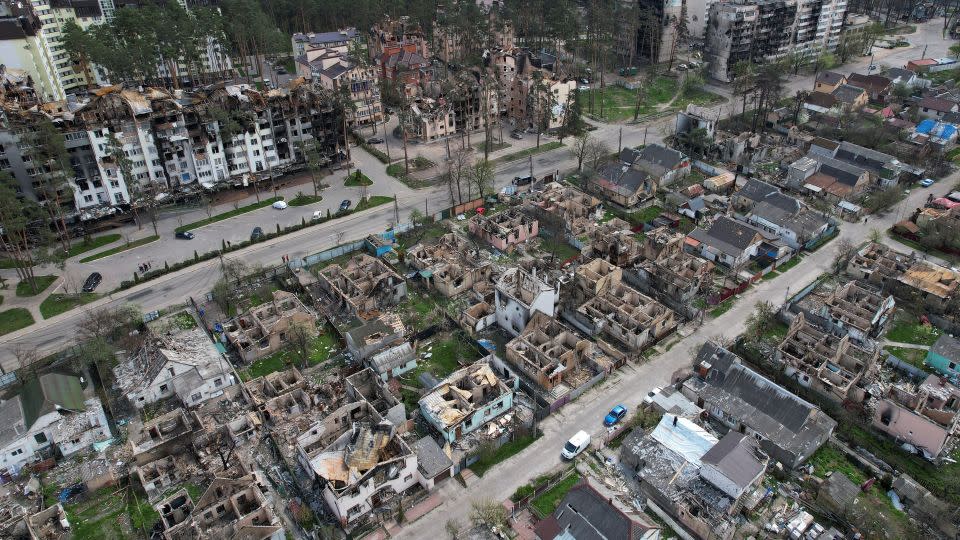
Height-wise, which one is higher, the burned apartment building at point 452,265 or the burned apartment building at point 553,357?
the burned apartment building at point 452,265

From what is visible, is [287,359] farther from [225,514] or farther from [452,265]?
[452,265]

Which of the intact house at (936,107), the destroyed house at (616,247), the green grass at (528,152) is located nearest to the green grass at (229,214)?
the green grass at (528,152)

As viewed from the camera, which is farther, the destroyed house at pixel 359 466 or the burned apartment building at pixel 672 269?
the burned apartment building at pixel 672 269

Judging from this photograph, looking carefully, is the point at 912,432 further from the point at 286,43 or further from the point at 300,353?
the point at 286,43

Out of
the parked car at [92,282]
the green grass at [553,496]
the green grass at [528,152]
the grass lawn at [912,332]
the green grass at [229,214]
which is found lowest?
the green grass at [553,496]

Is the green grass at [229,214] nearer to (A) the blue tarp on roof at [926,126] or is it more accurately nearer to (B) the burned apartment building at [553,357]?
(B) the burned apartment building at [553,357]

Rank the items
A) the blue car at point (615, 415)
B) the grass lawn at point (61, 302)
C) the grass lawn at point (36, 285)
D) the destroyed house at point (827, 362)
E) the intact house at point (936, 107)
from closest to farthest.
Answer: the blue car at point (615, 415) < the destroyed house at point (827, 362) < the grass lawn at point (61, 302) < the grass lawn at point (36, 285) < the intact house at point (936, 107)

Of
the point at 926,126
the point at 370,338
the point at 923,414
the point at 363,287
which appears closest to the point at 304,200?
the point at 363,287
